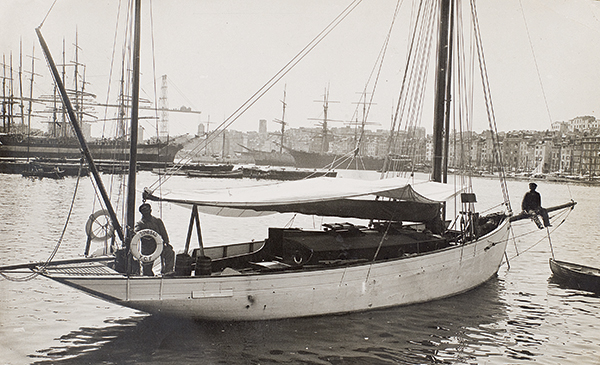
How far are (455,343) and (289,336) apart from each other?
10.4 feet

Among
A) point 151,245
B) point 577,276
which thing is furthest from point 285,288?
point 577,276

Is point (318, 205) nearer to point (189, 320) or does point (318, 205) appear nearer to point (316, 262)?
point (316, 262)

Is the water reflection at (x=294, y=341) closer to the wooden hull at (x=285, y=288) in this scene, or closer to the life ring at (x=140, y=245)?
the wooden hull at (x=285, y=288)

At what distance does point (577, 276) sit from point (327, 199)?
9227 millimetres

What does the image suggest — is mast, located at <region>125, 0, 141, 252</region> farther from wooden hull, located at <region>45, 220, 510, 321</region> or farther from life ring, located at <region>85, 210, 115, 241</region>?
life ring, located at <region>85, 210, 115, 241</region>

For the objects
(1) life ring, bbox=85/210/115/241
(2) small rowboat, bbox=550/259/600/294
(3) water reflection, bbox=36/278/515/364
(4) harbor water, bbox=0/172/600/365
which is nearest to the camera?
(3) water reflection, bbox=36/278/515/364

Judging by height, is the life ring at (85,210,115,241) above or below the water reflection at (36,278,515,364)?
above

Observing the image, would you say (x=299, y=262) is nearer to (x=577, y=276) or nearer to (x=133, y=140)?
(x=133, y=140)

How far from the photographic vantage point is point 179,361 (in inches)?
279

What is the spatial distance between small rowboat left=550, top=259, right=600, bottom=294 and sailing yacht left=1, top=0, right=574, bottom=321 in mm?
3223

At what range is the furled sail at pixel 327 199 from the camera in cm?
854

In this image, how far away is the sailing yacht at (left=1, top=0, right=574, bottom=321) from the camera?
761cm

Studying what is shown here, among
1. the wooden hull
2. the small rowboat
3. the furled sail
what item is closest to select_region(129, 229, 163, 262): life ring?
the wooden hull

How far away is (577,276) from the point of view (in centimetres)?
1366
